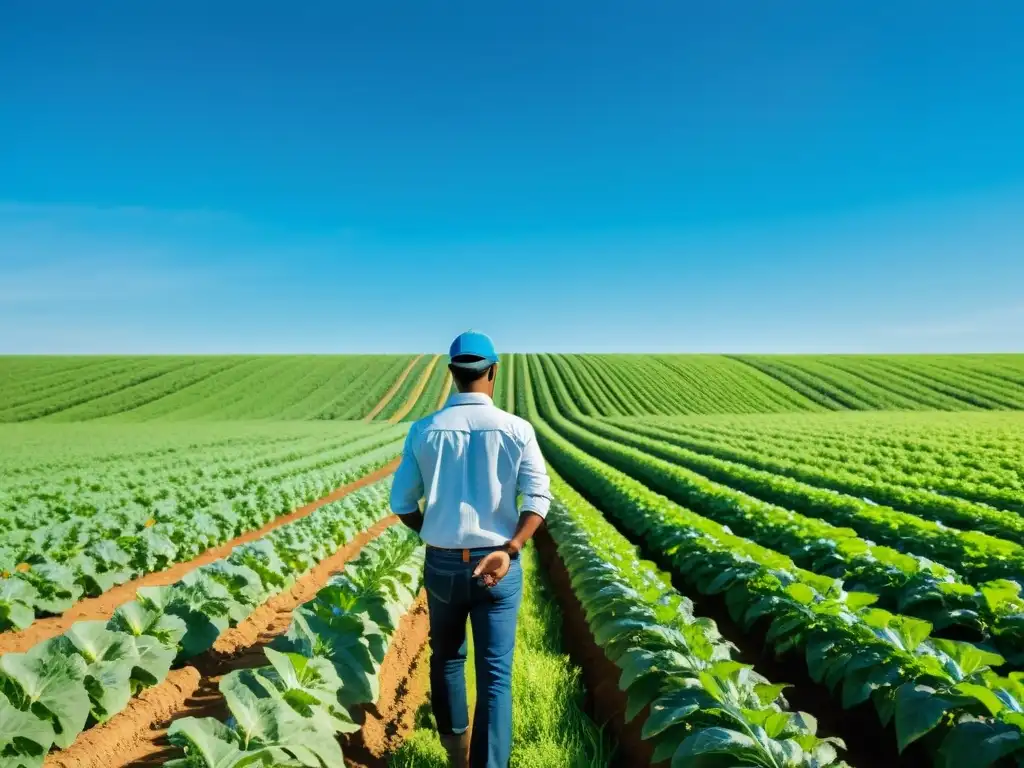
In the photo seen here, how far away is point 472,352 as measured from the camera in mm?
3508

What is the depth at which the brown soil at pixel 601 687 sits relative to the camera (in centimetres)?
434

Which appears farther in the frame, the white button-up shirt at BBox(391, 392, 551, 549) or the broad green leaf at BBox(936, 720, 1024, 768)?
the white button-up shirt at BBox(391, 392, 551, 549)

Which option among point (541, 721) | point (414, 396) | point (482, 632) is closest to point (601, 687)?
point (541, 721)

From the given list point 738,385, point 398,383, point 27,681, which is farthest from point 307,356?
point 27,681

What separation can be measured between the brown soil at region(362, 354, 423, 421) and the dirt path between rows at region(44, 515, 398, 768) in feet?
165

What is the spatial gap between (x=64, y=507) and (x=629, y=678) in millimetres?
13662

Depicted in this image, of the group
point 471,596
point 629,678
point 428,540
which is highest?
point 428,540

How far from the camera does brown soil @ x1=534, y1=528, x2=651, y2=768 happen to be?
434cm

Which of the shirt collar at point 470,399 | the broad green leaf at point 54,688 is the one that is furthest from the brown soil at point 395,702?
the shirt collar at point 470,399

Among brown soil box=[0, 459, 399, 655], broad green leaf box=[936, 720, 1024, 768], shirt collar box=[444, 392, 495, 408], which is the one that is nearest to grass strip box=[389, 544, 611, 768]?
broad green leaf box=[936, 720, 1024, 768]

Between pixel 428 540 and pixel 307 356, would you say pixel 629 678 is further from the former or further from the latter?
pixel 307 356

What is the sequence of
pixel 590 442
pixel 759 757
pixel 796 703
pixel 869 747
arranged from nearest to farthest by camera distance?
1. pixel 759 757
2. pixel 869 747
3. pixel 796 703
4. pixel 590 442

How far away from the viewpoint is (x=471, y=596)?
11.2 ft

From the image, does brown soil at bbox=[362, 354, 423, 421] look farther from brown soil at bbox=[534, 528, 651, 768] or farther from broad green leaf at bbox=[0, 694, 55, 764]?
broad green leaf at bbox=[0, 694, 55, 764]
